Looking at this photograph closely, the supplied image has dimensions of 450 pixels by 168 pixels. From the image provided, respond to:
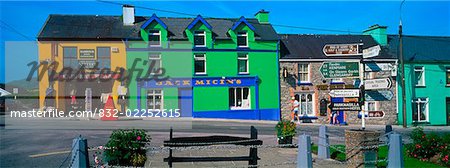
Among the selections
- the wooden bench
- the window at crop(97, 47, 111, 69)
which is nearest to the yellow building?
the window at crop(97, 47, 111, 69)

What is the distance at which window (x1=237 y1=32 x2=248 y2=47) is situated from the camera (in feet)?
96.8

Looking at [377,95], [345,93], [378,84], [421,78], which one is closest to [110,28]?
[345,93]

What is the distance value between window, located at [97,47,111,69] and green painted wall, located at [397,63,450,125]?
72.6ft

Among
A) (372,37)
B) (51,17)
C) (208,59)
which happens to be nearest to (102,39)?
(51,17)

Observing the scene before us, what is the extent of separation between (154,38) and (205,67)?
14.3 ft

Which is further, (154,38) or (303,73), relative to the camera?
(303,73)

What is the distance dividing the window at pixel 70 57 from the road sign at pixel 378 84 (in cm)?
2142

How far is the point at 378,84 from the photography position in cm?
962

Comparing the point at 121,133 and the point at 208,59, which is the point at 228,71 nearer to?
the point at 208,59

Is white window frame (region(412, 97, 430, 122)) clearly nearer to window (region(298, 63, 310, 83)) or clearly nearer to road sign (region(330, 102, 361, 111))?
window (region(298, 63, 310, 83))

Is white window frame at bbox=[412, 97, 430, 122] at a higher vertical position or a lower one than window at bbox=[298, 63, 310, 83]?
lower

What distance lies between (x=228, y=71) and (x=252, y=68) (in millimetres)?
1892

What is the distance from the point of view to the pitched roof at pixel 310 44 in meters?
29.6

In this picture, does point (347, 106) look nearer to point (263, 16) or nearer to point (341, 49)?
point (341, 49)
